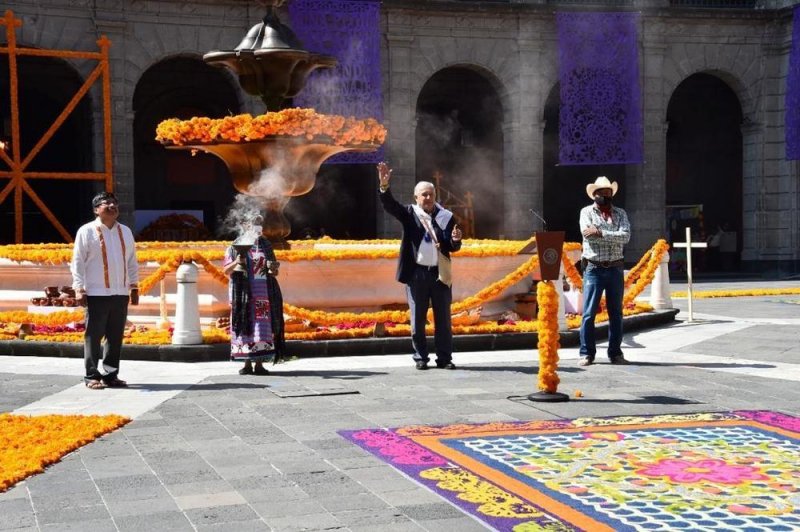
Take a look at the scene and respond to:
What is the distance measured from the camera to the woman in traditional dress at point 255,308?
9.62m

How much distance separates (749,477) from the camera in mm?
5633

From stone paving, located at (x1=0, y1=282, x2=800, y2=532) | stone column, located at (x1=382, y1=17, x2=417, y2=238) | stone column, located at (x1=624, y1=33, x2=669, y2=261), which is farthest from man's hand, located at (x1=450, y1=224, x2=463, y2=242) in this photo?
stone column, located at (x1=624, y1=33, x2=669, y2=261)

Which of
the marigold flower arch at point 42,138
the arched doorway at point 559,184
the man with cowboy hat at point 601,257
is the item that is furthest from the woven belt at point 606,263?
the arched doorway at point 559,184

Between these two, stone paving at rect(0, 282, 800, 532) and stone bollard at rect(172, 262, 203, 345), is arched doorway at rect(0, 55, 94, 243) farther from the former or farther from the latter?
stone paving at rect(0, 282, 800, 532)

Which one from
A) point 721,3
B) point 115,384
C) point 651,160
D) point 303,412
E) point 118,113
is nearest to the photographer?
point 303,412

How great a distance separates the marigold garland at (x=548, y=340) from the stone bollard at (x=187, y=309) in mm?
4078

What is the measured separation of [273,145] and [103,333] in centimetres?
423

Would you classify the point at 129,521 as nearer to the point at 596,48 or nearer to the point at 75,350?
the point at 75,350

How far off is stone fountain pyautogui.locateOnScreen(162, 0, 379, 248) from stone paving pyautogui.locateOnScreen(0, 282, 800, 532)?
301 cm

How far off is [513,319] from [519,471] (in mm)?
7460

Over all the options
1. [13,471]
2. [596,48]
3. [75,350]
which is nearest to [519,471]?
[13,471]

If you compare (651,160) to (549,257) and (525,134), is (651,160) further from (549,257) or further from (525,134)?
(549,257)

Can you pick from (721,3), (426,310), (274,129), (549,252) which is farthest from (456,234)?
(721,3)

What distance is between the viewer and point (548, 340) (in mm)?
8094
